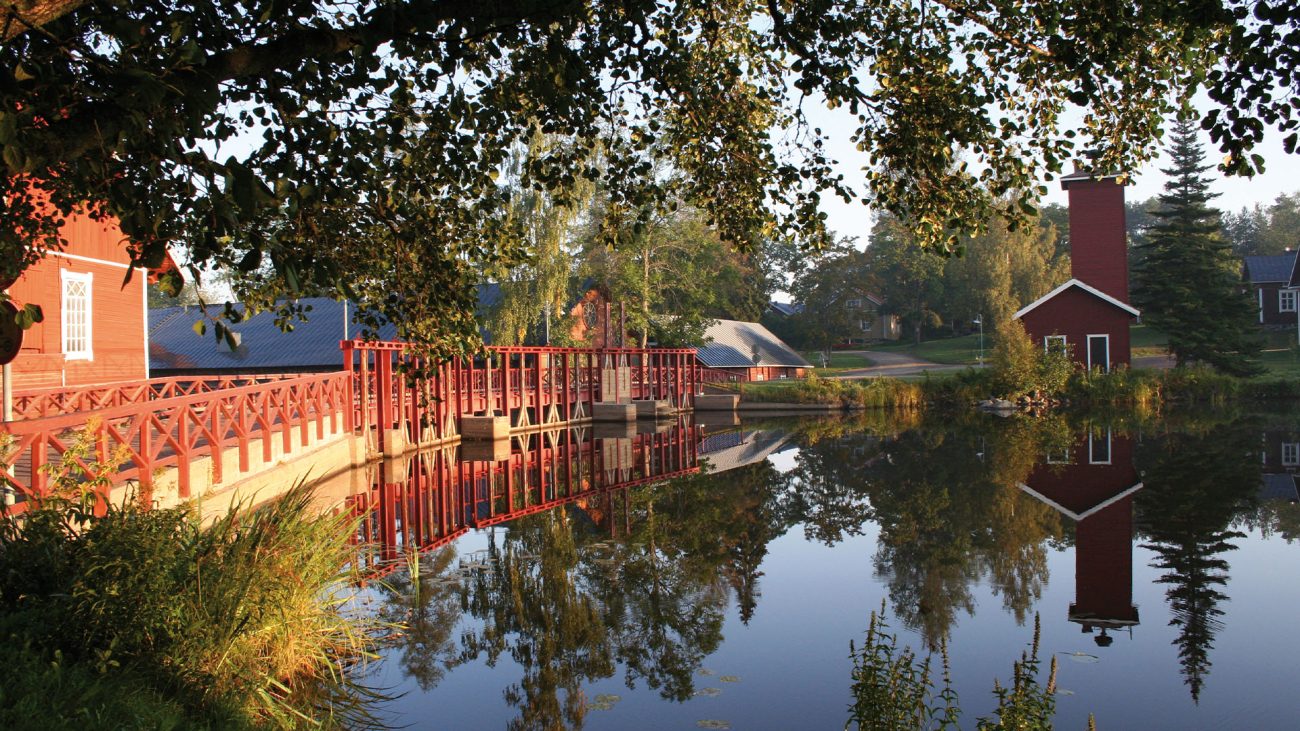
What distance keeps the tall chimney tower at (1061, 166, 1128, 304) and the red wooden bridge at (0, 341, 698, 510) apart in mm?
16738

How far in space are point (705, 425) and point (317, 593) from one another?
26618mm

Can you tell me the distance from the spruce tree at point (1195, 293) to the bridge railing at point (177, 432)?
120ft

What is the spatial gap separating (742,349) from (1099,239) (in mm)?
18333

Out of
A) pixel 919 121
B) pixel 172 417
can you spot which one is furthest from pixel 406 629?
pixel 919 121

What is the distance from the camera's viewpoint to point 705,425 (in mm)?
32812

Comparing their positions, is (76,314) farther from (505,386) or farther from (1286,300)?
(1286,300)

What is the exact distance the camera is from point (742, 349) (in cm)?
5100

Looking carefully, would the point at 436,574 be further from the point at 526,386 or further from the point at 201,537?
the point at 526,386

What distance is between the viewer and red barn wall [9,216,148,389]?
15891 millimetres

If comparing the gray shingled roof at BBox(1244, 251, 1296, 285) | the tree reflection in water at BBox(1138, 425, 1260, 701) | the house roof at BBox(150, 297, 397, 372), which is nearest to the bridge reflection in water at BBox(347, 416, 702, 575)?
the tree reflection in water at BBox(1138, 425, 1260, 701)

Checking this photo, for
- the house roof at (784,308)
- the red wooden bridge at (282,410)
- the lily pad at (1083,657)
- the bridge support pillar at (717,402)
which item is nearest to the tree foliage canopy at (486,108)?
the red wooden bridge at (282,410)

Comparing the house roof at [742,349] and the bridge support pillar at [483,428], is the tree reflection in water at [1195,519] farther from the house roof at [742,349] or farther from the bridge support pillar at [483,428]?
the house roof at [742,349]

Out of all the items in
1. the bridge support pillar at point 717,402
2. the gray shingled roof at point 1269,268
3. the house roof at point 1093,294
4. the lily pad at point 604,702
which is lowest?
the lily pad at point 604,702

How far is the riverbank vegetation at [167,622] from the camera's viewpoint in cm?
445
